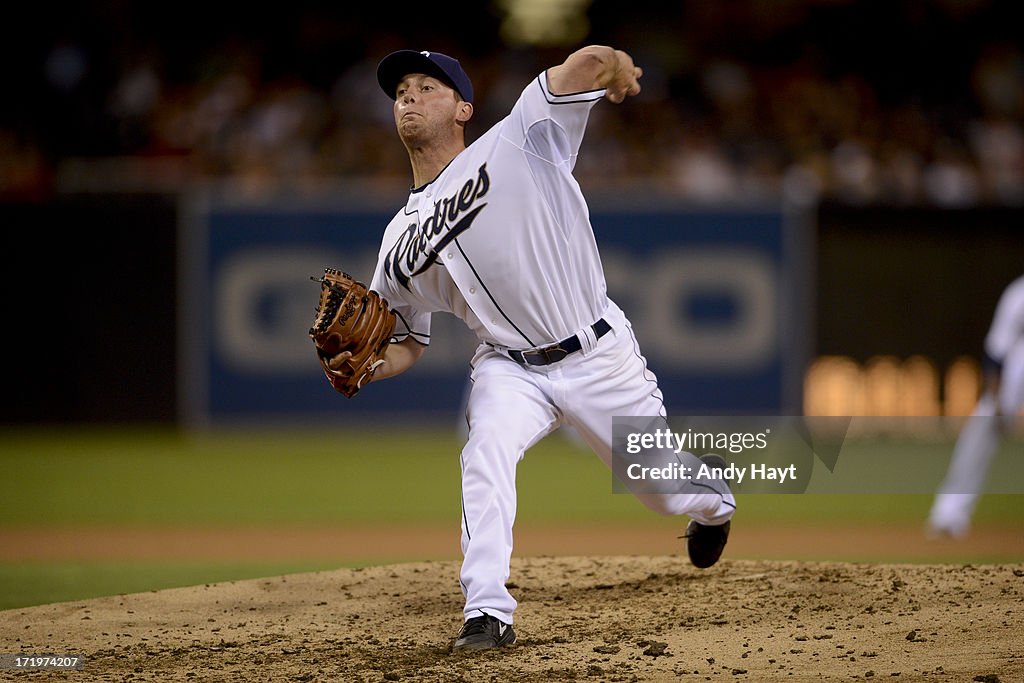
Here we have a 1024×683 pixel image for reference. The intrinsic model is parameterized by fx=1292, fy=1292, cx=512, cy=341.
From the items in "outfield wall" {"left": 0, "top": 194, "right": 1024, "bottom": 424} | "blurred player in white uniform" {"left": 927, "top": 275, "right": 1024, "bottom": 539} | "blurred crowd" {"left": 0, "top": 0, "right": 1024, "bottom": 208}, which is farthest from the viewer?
"blurred crowd" {"left": 0, "top": 0, "right": 1024, "bottom": 208}

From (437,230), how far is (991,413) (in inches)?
167

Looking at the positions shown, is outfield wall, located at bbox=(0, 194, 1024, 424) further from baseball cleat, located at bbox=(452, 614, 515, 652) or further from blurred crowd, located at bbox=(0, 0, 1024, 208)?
baseball cleat, located at bbox=(452, 614, 515, 652)

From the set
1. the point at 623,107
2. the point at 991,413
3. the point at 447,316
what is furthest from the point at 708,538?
the point at 623,107

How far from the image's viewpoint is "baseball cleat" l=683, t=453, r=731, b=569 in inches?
195

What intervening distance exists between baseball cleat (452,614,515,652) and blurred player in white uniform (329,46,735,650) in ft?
0.28

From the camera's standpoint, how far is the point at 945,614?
4441mm

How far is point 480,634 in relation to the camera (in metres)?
4.00

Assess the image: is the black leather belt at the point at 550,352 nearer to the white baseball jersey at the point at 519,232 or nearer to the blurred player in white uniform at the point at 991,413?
the white baseball jersey at the point at 519,232

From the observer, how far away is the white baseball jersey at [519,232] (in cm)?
430

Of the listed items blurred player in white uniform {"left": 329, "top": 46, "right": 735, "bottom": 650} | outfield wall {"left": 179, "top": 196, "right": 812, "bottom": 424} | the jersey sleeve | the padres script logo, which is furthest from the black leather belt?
outfield wall {"left": 179, "top": 196, "right": 812, "bottom": 424}

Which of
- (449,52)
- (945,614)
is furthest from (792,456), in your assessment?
(449,52)

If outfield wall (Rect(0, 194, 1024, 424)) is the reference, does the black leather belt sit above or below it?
below

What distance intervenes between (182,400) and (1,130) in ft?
11.3

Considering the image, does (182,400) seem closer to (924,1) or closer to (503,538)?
(503,538)
